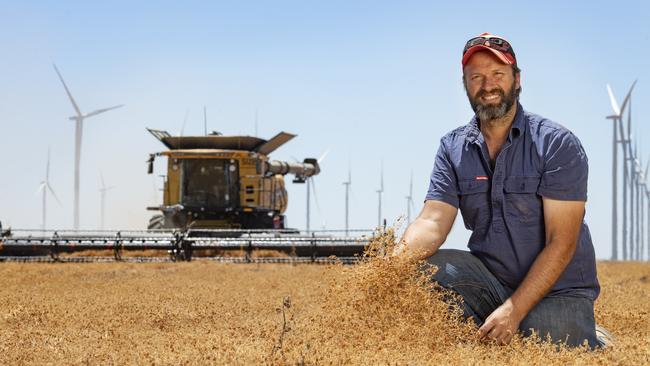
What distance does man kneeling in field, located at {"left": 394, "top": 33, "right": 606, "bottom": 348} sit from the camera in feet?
15.6

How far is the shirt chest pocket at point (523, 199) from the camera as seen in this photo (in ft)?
16.0

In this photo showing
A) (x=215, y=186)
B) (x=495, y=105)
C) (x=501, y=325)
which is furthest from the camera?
(x=215, y=186)

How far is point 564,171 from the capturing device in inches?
189

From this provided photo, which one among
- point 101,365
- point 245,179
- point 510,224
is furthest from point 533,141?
point 245,179

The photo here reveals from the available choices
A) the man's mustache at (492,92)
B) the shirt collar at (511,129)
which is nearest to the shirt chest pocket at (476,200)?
the shirt collar at (511,129)

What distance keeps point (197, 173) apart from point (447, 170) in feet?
55.9

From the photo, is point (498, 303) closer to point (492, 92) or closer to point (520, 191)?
point (520, 191)

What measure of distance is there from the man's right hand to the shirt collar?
0.39 m

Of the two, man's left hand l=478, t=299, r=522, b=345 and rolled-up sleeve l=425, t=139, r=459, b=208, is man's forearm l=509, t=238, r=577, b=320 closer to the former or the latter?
man's left hand l=478, t=299, r=522, b=345

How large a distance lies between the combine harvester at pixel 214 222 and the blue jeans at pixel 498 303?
40.4 feet

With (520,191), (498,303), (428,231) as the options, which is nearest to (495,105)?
(520,191)

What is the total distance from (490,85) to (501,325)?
1.26 m

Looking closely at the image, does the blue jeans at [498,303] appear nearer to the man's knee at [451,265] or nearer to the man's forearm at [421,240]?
the man's knee at [451,265]

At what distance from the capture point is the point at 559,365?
4.14m
